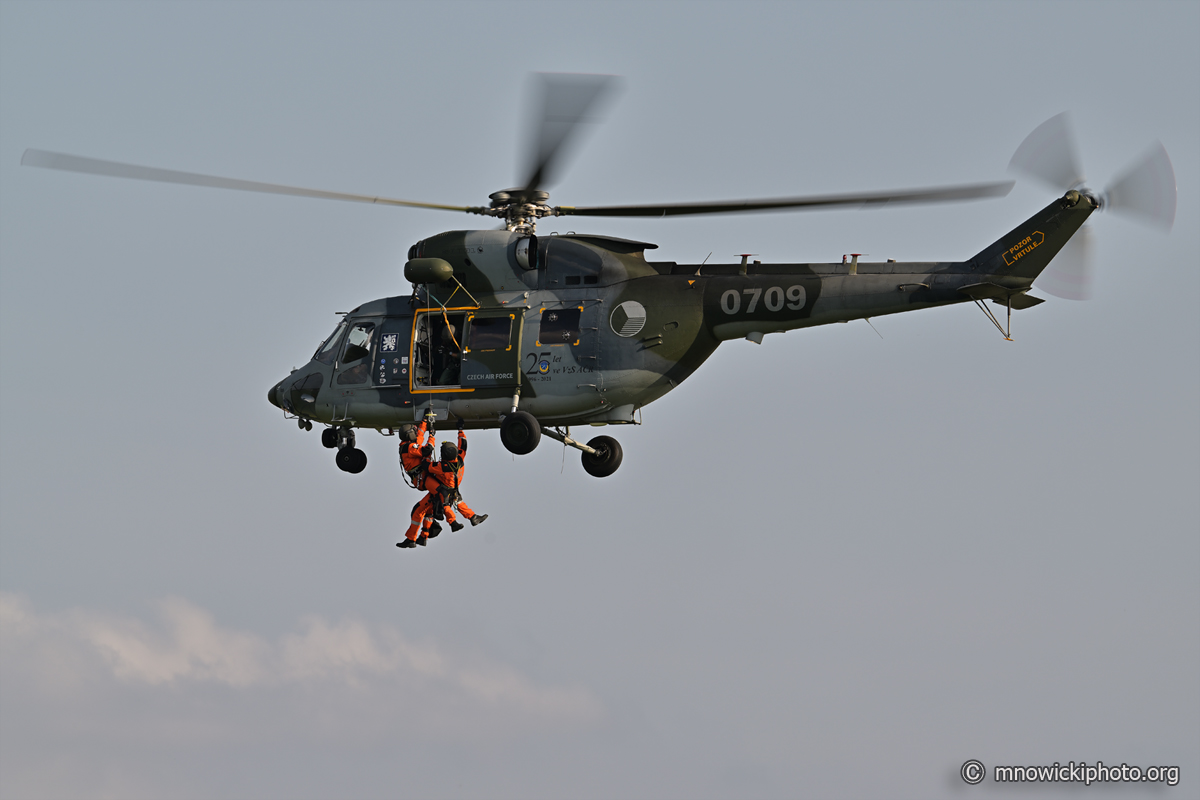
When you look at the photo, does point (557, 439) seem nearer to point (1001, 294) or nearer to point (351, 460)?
point (351, 460)

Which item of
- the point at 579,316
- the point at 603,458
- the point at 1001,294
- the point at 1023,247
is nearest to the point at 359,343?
the point at 579,316

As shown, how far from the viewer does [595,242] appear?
28.3 m

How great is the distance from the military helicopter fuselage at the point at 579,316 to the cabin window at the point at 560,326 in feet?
0.08

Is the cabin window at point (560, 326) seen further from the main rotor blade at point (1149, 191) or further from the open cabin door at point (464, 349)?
the main rotor blade at point (1149, 191)

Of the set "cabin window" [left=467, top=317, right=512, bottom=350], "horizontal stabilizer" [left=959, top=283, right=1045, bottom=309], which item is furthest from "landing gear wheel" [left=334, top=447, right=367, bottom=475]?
"horizontal stabilizer" [left=959, top=283, right=1045, bottom=309]

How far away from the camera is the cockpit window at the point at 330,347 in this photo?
2997cm

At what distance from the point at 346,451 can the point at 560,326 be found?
187 inches

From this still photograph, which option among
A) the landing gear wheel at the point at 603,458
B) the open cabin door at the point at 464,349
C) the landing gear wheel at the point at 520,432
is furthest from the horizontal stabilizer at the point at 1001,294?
the open cabin door at the point at 464,349

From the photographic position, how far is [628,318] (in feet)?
90.4

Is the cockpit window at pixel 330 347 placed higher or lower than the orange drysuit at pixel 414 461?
higher

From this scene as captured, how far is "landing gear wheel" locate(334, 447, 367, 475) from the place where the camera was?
97.6 feet

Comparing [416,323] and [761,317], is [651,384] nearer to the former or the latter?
[761,317]

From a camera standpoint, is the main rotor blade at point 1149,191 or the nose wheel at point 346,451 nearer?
the main rotor blade at point 1149,191

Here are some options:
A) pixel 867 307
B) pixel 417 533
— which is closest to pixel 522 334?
pixel 417 533
